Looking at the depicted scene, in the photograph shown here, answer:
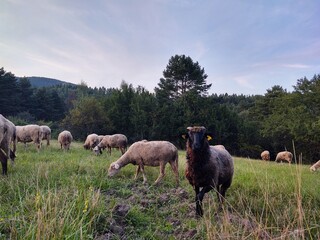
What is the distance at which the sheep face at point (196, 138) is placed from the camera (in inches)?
276

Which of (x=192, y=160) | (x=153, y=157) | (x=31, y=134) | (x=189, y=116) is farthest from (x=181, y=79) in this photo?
(x=192, y=160)

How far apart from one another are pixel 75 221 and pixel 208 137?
440 cm

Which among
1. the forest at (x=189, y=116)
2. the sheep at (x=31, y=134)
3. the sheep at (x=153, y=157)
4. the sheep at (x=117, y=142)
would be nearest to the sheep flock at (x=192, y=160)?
the sheep at (x=153, y=157)

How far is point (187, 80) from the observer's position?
2201 inches

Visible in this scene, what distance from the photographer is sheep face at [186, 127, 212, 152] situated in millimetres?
7000

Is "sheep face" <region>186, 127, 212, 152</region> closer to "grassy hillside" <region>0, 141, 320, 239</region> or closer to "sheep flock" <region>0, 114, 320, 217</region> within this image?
"sheep flock" <region>0, 114, 320, 217</region>

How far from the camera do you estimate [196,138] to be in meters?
7.09

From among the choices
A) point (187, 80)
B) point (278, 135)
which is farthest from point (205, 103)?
point (278, 135)

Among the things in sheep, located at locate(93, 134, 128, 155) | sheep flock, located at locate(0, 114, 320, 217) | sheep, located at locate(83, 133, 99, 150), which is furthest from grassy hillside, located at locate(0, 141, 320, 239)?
sheep, located at locate(83, 133, 99, 150)

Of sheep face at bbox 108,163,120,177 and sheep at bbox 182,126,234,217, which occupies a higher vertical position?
sheep at bbox 182,126,234,217

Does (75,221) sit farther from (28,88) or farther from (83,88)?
(83,88)

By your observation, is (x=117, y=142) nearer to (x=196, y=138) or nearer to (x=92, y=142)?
(x=92, y=142)

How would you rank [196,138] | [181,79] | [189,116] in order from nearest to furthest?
[196,138]
[189,116]
[181,79]

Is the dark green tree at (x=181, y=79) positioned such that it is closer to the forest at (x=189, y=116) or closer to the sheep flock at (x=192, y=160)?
the forest at (x=189, y=116)
